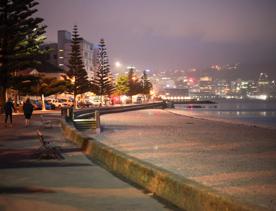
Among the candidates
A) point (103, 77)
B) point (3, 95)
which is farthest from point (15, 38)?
point (103, 77)

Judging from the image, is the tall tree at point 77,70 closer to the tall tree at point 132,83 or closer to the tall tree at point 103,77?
the tall tree at point 103,77

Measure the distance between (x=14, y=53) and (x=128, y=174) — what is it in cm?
3579

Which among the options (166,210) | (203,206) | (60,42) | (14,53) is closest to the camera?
(203,206)

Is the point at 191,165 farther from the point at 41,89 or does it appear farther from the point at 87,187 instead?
the point at 41,89

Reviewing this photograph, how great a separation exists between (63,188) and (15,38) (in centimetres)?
3604

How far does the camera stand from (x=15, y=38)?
142ft

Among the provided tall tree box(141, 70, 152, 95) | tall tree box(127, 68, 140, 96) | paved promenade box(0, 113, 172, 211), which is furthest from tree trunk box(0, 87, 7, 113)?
tall tree box(141, 70, 152, 95)

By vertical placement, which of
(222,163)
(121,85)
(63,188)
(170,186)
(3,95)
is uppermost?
(121,85)

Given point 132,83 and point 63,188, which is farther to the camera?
point 132,83

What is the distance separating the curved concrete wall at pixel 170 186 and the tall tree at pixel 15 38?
31.5 metres

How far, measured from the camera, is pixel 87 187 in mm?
9406

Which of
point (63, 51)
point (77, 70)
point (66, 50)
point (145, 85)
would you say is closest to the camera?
point (77, 70)

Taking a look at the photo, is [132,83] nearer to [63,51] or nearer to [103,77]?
→ [63,51]

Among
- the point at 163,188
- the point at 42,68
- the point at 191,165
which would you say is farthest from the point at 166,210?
the point at 42,68
